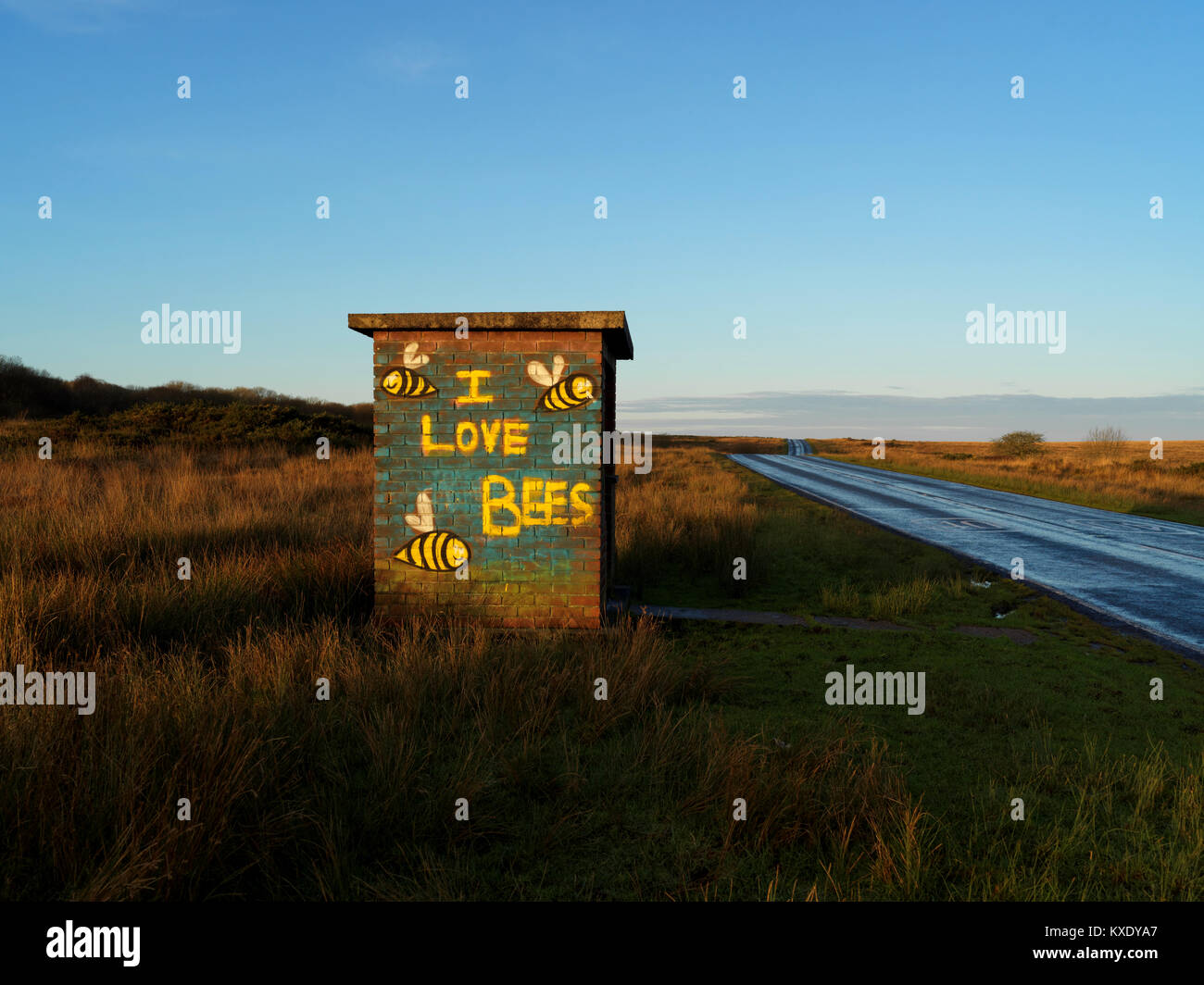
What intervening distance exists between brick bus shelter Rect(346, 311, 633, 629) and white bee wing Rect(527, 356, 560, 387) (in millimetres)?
12

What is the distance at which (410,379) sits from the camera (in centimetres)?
636

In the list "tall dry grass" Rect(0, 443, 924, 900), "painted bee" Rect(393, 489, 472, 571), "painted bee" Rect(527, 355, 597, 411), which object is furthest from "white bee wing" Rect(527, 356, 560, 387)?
"tall dry grass" Rect(0, 443, 924, 900)

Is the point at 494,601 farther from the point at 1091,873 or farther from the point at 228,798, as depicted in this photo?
the point at 1091,873

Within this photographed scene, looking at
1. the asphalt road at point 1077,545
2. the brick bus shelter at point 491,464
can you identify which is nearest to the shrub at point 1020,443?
the asphalt road at point 1077,545

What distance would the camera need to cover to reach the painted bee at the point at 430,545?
21.0ft

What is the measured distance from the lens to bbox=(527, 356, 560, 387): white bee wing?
6281mm

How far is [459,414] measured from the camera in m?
6.36

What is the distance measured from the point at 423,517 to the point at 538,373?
1.72m

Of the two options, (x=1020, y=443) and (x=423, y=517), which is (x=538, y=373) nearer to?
(x=423, y=517)

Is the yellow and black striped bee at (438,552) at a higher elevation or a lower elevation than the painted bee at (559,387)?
lower

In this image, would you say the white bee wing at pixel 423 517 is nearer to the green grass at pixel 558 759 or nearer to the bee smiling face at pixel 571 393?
the green grass at pixel 558 759

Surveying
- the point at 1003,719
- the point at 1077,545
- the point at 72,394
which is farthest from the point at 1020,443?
the point at 72,394

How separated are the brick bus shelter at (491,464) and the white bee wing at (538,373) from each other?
0.04 feet
